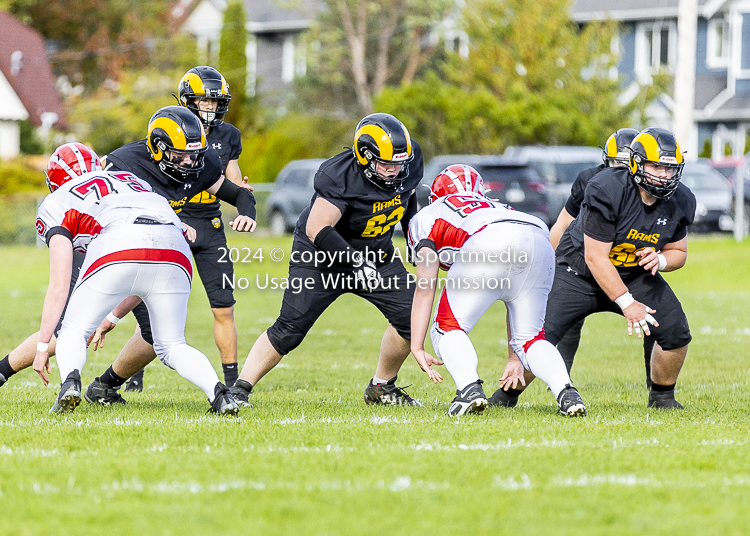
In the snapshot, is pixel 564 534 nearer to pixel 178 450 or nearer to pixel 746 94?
pixel 178 450

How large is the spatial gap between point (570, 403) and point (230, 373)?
2.65m

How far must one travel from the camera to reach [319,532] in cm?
350

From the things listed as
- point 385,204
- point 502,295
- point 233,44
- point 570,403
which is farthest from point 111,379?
point 233,44

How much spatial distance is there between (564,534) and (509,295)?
2424 millimetres

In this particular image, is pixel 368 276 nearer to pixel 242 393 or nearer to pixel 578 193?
pixel 242 393

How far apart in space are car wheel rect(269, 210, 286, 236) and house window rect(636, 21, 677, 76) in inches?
572

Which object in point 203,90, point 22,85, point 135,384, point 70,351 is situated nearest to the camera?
point 70,351

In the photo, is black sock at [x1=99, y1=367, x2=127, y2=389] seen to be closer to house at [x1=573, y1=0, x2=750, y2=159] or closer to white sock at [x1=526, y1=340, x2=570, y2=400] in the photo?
white sock at [x1=526, y1=340, x2=570, y2=400]

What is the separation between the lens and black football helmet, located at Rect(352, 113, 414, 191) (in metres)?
5.96

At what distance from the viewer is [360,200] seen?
6.23 meters

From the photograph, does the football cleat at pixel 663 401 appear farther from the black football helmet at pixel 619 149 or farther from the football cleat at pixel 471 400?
the black football helmet at pixel 619 149

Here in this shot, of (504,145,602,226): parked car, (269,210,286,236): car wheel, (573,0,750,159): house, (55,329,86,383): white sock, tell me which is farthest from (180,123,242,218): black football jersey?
(573,0,750,159): house

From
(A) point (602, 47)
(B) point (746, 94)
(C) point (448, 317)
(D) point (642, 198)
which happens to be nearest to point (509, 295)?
(C) point (448, 317)

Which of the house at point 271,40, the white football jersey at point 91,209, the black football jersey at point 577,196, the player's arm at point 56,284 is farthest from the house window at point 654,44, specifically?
the player's arm at point 56,284
